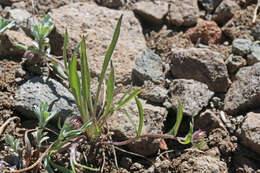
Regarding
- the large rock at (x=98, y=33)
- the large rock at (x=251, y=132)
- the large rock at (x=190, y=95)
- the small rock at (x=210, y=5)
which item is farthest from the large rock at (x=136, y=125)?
the small rock at (x=210, y=5)

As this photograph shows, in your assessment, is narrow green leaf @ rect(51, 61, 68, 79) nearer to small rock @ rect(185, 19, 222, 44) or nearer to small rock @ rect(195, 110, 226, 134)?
small rock @ rect(195, 110, 226, 134)

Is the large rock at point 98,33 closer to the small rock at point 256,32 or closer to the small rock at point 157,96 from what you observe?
the small rock at point 157,96

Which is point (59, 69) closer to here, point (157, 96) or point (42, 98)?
point (42, 98)

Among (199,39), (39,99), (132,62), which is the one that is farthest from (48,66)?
(199,39)

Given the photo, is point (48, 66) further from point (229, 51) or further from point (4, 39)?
point (229, 51)

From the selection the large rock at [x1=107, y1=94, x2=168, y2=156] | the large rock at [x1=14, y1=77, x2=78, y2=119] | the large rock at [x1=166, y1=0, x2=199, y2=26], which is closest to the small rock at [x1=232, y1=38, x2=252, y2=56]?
the large rock at [x1=166, y1=0, x2=199, y2=26]
